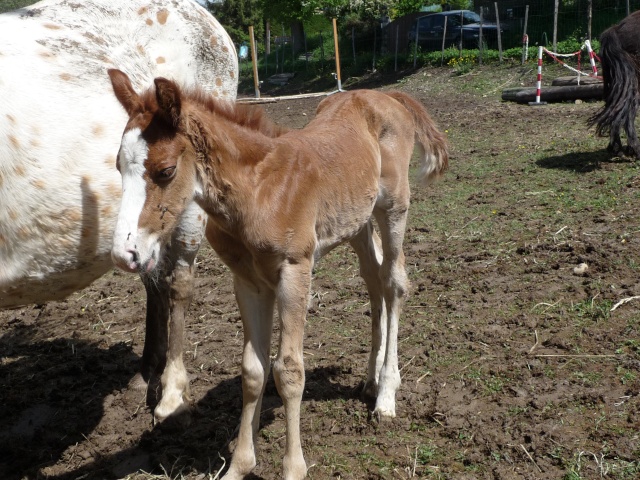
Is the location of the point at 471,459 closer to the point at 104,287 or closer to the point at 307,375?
the point at 307,375

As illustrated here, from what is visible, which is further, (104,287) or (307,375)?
(104,287)

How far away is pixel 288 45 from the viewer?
3806 centimetres

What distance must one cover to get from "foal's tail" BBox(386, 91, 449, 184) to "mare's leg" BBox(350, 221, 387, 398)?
577mm

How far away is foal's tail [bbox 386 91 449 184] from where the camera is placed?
13.9 feet

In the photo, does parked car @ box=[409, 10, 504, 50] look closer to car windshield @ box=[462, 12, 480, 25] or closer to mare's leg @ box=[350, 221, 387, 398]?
car windshield @ box=[462, 12, 480, 25]

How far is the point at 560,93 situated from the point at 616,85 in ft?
14.5

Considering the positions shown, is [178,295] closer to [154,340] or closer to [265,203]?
[154,340]

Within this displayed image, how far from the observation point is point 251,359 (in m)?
3.09

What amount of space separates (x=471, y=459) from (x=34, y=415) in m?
Result: 2.55

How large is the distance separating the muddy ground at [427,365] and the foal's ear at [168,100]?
1687mm

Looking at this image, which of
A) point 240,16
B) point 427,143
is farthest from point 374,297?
point 240,16

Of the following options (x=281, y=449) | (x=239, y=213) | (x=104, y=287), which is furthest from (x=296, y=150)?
(x=104, y=287)

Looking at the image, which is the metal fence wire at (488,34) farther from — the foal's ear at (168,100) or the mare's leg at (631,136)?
the foal's ear at (168,100)

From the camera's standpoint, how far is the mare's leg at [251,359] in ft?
10.1
